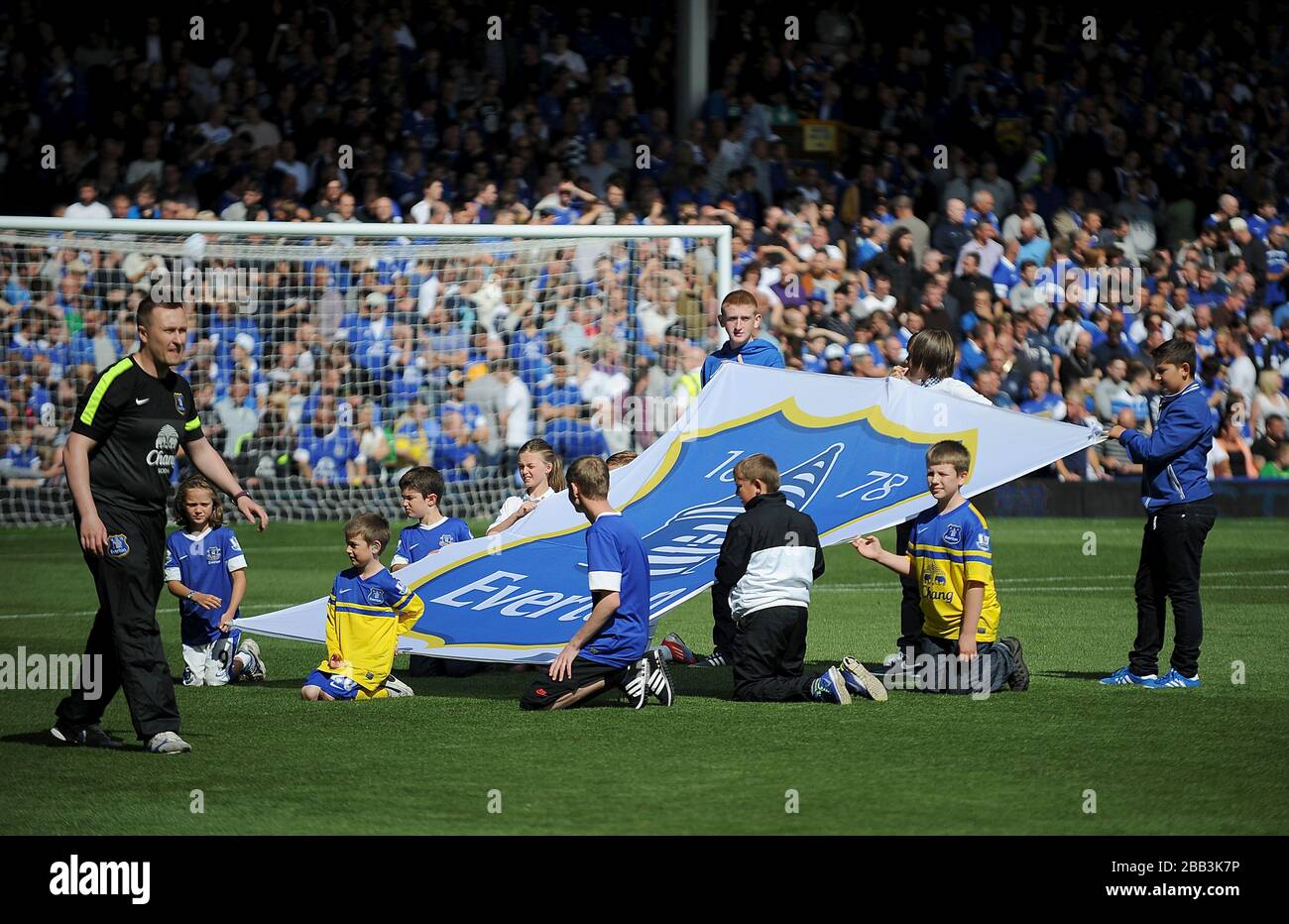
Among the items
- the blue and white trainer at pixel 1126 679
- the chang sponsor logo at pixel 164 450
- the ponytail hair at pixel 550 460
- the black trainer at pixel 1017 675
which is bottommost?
the blue and white trainer at pixel 1126 679

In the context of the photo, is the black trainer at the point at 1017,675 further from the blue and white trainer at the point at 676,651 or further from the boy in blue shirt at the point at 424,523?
the boy in blue shirt at the point at 424,523

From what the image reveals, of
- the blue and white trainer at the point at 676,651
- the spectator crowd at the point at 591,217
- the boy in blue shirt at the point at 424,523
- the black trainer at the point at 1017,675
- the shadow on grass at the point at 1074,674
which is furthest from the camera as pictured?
the spectator crowd at the point at 591,217

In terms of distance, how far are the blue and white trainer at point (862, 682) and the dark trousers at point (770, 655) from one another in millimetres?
230

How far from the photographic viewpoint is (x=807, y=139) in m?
23.4

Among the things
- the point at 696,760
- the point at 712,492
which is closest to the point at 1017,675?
the point at 712,492

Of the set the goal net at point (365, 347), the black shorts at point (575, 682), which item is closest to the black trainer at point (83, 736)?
the black shorts at point (575, 682)

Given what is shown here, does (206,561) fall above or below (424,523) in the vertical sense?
below

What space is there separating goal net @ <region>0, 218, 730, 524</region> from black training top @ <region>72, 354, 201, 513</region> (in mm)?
10107

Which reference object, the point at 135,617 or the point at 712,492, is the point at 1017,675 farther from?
the point at 135,617

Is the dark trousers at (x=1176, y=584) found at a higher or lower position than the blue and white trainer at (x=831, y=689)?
higher

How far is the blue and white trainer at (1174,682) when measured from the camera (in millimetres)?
8992

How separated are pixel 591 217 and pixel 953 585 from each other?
11432mm

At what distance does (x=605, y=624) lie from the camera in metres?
8.11

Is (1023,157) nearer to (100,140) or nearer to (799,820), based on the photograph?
(100,140)
